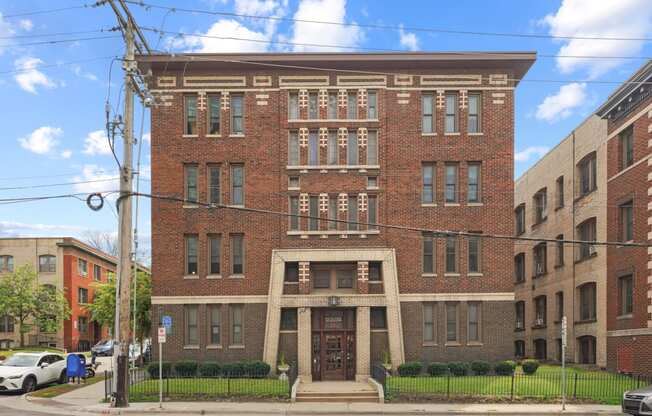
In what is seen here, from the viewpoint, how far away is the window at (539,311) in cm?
4031

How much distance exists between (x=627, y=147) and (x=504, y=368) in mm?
11583

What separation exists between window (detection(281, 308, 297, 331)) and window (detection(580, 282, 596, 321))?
15078 millimetres

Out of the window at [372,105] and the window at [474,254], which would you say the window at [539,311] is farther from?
the window at [372,105]

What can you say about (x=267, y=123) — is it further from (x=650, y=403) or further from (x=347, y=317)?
(x=650, y=403)

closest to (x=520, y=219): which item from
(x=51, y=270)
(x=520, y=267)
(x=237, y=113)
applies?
(x=520, y=267)

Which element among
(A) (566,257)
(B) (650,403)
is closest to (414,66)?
(A) (566,257)

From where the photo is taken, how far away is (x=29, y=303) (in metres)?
52.6

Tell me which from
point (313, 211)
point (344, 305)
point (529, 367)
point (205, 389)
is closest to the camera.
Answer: point (205, 389)

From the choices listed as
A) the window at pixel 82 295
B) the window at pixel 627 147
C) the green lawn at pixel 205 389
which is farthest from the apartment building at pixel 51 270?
the window at pixel 627 147

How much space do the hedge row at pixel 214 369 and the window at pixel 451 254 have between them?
9507 mm

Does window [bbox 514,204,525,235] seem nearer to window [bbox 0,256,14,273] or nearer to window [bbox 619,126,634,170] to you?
window [bbox 619,126,634,170]

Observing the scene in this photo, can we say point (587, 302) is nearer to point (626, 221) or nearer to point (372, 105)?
point (626, 221)

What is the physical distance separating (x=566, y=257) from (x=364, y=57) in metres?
16.5

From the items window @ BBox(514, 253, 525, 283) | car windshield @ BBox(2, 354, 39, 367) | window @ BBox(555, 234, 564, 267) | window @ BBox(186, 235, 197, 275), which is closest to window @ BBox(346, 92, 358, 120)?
window @ BBox(186, 235, 197, 275)
